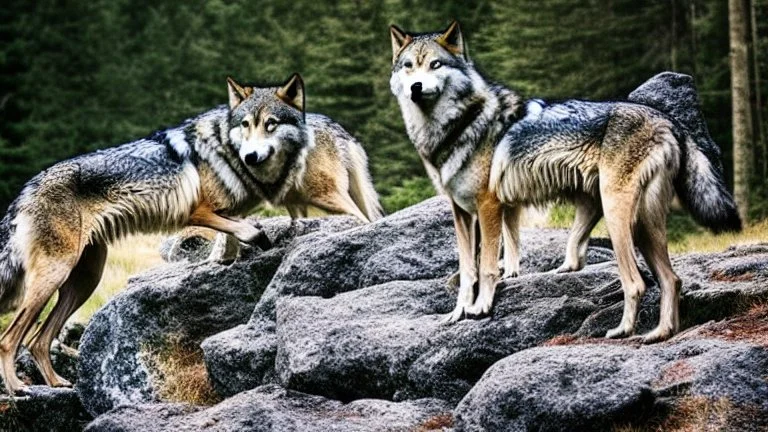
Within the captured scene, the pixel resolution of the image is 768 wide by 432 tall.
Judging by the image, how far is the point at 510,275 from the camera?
9.70 m

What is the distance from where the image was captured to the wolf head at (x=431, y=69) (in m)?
8.87

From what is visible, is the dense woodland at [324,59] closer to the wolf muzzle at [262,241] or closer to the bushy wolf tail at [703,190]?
the wolf muzzle at [262,241]

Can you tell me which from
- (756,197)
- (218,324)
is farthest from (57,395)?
(756,197)

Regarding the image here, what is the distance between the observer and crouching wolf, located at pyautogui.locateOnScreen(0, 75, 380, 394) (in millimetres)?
10766

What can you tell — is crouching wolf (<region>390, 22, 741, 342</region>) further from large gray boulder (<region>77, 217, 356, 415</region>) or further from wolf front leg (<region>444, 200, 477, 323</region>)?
large gray boulder (<region>77, 217, 356, 415</region>)

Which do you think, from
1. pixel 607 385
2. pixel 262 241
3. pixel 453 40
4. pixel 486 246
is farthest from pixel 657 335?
pixel 262 241

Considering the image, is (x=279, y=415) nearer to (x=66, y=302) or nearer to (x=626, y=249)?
(x=626, y=249)

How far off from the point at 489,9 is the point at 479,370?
29.7 meters

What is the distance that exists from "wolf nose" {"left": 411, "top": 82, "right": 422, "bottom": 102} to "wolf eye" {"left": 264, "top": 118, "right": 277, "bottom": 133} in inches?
103

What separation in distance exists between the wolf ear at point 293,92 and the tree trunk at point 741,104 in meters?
10.6

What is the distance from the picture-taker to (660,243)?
322 inches

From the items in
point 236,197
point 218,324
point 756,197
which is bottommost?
point 756,197

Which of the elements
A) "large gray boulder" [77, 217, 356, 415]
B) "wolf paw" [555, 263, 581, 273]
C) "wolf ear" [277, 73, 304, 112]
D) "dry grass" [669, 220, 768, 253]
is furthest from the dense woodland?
"wolf paw" [555, 263, 581, 273]

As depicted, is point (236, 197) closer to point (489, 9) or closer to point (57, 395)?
point (57, 395)
